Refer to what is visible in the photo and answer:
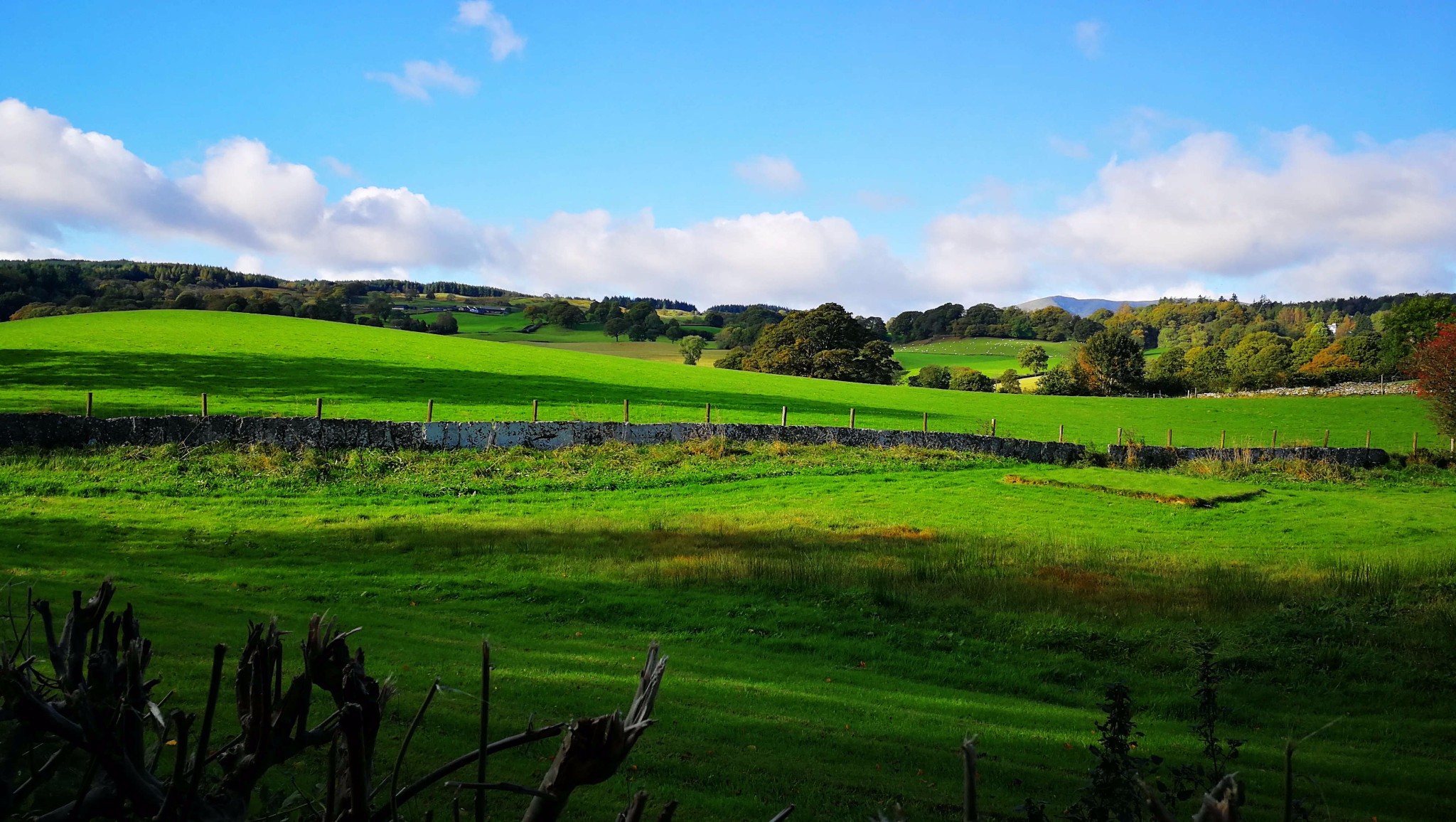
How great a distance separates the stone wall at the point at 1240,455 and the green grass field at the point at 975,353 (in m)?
61.6

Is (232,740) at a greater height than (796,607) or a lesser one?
greater

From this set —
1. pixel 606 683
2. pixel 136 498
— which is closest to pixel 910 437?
pixel 136 498

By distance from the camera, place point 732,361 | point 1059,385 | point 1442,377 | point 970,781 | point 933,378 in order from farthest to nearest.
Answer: point 732,361, point 933,378, point 1059,385, point 1442,377, point 970,781

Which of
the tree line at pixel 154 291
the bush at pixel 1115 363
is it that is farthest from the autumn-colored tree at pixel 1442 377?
the tree line at pixel 154 291

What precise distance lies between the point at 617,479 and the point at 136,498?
42.1 ft

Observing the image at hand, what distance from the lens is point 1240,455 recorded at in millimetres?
42375

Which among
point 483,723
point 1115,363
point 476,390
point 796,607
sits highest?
point 1115,363

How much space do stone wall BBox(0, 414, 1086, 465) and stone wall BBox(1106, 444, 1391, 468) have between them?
8.87 meters

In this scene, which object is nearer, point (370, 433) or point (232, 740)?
point (232, 740)

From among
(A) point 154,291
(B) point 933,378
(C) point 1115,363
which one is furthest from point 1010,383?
(A) point 154,291

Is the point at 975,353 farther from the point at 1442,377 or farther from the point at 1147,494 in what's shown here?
the point at 1147,494

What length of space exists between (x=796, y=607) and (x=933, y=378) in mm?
84073

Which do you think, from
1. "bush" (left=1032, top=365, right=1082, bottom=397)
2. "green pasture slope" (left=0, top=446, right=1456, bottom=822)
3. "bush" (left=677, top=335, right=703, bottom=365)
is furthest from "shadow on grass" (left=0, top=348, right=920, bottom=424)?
"bush" (left=677, top=335, right=703, bottom=365)

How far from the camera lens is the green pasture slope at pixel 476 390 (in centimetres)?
4297
